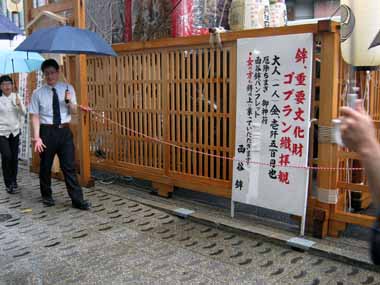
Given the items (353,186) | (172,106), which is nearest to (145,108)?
(172,106)

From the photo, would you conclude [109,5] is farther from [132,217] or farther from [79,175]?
[132,217]

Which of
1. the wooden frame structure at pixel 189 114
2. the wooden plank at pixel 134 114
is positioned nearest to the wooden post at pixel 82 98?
the wooden frame structure at pixel 189 114

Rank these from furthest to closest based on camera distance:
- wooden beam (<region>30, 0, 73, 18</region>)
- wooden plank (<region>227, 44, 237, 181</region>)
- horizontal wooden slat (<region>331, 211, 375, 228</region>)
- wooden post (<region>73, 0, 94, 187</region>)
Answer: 1. wooden beam (<region>30, 0, 73, 18</region>)
2. wooden post (<region>73, 0, 94, 187</region>)
3. wooden plank (<region>227, 44, 237, 181</region>)
4. horizontal wooden slat (<region>331, 211, 375, 228</region>)

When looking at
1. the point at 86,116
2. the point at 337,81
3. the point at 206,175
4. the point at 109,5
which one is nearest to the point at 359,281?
the point at 337,81

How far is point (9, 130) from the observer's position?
24.2ft

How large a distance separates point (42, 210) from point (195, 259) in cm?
271

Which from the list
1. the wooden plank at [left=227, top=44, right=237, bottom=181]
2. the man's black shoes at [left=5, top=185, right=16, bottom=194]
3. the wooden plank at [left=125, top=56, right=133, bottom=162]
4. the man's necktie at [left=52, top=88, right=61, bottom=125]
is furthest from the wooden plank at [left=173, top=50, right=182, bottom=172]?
the man's black shoes at [left=5, top=185, right=16, bottom=194]

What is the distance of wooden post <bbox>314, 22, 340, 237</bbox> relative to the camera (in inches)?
188

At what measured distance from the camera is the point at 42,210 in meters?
6.28

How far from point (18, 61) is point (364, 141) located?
699cm

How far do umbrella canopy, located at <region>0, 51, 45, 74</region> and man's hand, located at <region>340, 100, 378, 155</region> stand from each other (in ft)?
21.6

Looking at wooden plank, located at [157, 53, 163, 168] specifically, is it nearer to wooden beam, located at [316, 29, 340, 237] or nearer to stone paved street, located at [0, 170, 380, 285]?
stone paved street, located at [0, 170, 380, 285]

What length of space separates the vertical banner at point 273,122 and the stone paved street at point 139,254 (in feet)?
1.98

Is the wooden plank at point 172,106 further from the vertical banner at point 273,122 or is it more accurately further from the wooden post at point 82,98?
the wooden post at point 82,98
